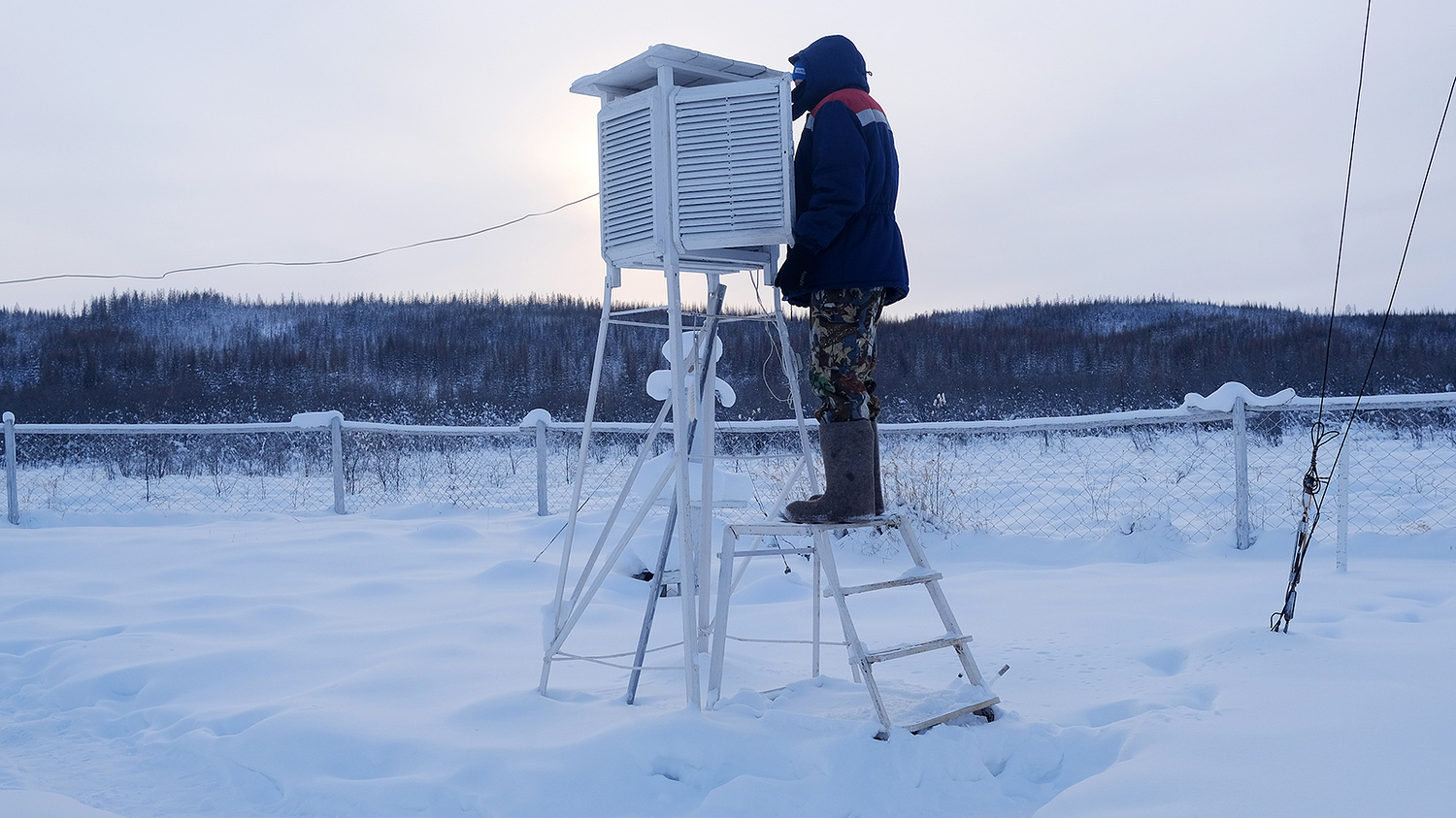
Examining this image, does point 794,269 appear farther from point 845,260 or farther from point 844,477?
point 844,477

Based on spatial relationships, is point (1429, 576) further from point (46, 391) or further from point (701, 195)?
point (46, 391)

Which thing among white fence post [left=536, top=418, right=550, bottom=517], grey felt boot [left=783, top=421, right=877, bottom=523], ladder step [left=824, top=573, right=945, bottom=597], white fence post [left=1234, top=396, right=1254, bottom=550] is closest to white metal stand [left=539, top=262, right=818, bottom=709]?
grey felt boot [left=783, top=421, right=877, bottom=523]

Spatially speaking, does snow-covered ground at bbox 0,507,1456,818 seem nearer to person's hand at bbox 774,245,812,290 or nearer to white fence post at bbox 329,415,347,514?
person's hand at bbox 774,245,812,290

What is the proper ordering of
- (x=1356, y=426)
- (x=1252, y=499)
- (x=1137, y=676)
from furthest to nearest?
1. (x=1356, y=426)
2. (x=1252, y=499)
3. (x=1137, y=676)

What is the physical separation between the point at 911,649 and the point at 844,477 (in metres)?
0.60

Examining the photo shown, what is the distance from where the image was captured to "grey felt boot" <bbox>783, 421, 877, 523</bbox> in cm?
313

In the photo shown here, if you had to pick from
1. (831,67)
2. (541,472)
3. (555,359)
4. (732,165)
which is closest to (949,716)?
(732,165)

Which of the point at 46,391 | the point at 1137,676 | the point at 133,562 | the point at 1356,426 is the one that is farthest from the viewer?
the point at 46,391

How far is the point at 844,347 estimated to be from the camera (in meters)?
3.15

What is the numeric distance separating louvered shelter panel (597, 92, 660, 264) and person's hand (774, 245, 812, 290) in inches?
18.9

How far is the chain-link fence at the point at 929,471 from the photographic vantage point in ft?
26.7

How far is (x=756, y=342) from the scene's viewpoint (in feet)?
107

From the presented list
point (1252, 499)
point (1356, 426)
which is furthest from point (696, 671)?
point (1356, 426)

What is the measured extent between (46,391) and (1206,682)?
28.7 metres
